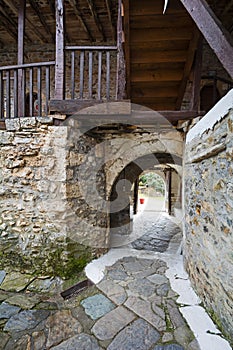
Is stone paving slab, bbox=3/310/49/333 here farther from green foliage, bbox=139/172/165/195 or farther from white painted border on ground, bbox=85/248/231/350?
green foliage, bbox=139/172/165/195

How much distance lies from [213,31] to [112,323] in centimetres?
284

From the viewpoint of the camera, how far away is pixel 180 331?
194 centimetres

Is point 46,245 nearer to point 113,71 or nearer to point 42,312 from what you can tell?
point 42,312

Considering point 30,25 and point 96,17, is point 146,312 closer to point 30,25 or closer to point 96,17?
point 96,17

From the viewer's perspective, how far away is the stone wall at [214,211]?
5.27ft

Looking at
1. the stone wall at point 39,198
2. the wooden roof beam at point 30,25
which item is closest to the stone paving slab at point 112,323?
the stone wall at point 39,198

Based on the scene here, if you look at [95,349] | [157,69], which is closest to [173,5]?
[157,69]

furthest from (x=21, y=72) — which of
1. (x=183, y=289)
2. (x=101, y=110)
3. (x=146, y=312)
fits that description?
(x=183, y=289)

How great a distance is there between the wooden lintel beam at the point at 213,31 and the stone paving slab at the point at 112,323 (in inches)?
97.6

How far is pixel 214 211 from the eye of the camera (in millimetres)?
1916

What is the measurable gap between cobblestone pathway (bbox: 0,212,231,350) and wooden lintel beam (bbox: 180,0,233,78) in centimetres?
231

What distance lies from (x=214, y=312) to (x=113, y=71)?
18.1 feet

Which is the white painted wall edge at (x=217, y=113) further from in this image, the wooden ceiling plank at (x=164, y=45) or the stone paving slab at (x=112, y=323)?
the stone paving slab at (x=112, y=323)

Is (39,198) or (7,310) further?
(39,198)
